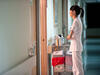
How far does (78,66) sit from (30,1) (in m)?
1.45

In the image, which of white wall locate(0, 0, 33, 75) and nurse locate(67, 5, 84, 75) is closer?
white wall locate(0, 0, 33, 75)

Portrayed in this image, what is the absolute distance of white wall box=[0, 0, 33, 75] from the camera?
43.2 inches

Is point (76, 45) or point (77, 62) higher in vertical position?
point (76, 45)

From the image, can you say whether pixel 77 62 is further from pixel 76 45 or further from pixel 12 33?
pixel 12 33

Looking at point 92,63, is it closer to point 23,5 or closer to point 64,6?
point 64,6

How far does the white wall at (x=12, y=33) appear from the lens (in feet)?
3.60

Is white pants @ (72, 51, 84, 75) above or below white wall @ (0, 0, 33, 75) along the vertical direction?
below

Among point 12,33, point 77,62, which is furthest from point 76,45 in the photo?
point 12,33

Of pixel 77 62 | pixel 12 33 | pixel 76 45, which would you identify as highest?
pixel 12 33

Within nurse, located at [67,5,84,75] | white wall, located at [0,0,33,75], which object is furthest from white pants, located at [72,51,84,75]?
white wall, located at [0,0,33,75]

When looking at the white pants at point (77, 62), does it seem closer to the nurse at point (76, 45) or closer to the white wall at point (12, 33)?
the nurse at point (76, 45)

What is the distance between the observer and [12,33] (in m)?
1.30

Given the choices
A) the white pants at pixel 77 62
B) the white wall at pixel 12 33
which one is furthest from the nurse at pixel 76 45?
the white wall at pixel 12 33

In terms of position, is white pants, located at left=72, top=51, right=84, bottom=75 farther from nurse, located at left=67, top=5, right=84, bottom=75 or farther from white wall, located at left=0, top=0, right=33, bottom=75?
white wall, located at left=0, top=0, right=33, bottom=75
